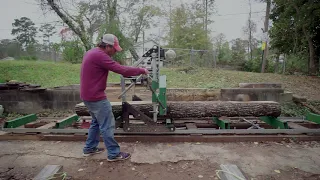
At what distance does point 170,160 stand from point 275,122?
2721 mm

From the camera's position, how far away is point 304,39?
13062 millimetres

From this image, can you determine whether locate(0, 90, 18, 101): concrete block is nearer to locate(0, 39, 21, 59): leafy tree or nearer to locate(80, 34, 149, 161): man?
locate(80, 34, 149, 161): man

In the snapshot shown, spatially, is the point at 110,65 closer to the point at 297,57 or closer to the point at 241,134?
the point at 241,134

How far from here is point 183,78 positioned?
10914mm

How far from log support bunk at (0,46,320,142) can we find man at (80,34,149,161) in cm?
72

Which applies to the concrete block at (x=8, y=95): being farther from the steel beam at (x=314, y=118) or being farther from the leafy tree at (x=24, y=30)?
the leafy tree at (x=24, y=30)

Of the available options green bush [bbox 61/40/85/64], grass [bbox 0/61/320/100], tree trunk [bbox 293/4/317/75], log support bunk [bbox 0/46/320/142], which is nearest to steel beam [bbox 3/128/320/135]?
log support bunk [bbox 0/46/320/142]

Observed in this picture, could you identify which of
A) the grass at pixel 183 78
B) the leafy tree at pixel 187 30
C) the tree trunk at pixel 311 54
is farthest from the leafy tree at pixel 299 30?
the leafy tree at pixel 187 30

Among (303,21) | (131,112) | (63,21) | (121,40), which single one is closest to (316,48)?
(303,21)

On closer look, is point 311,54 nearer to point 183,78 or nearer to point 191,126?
point 183,78

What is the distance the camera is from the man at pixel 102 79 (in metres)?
3.05

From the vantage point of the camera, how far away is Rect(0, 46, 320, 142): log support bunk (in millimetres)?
3987

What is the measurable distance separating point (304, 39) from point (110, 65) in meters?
14.2

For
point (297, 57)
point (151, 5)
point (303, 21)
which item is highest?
point (151, 5)
